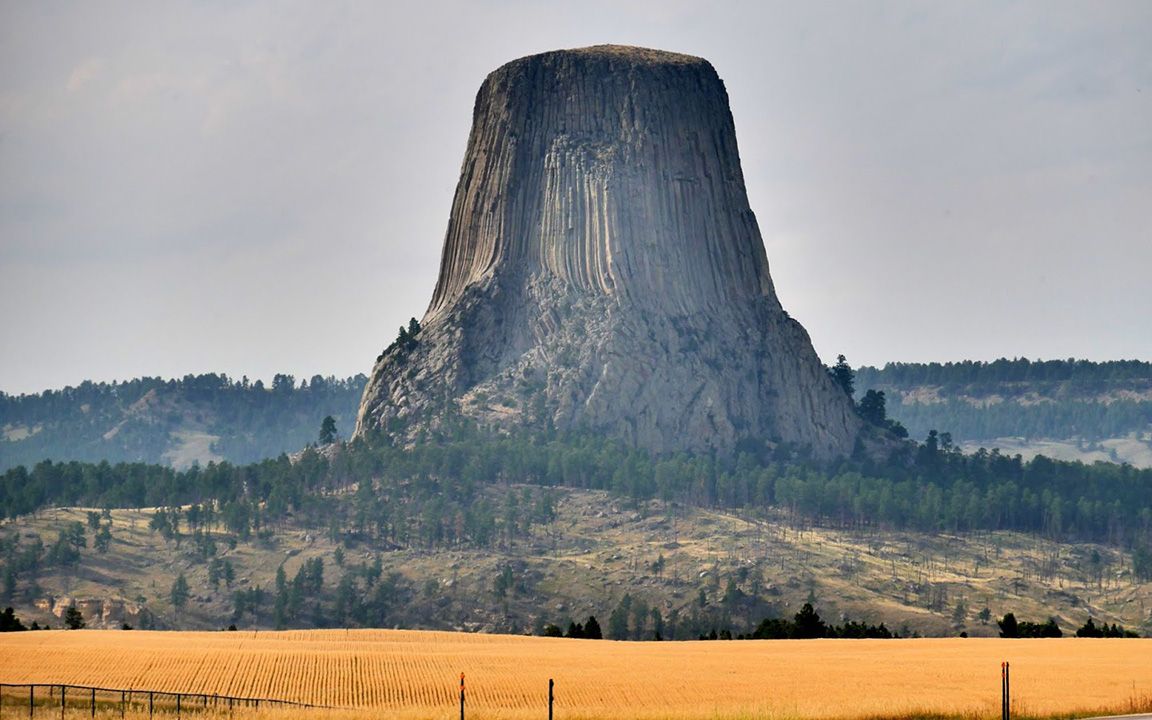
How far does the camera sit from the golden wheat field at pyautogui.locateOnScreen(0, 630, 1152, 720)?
96.8 m

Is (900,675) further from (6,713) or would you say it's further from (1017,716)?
(6,713)

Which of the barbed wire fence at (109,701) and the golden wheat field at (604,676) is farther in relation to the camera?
the golden wheat field at (604,676)

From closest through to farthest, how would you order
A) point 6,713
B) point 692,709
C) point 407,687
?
point 6,713 < point 692,709 < point 407,687

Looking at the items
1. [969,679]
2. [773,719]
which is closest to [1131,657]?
[969,679]

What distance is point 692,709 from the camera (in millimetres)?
96500

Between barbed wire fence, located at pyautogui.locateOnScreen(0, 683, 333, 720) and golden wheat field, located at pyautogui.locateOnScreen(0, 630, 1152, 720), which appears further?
golden wheat field, located at pyautogui.locateOnScreen(0, 630, 1152, 720)

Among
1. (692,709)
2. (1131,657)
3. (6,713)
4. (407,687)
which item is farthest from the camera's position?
(1131,657)

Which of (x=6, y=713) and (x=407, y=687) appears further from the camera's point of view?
(x=407, y=687)

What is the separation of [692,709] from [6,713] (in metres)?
33.1

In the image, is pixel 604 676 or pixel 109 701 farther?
pixel 604 676

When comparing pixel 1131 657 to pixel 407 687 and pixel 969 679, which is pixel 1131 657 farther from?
pixel 407 687

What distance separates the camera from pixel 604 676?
109375 millimetres

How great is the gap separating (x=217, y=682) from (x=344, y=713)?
1386 centimetres

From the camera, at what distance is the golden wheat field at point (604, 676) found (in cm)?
9675
